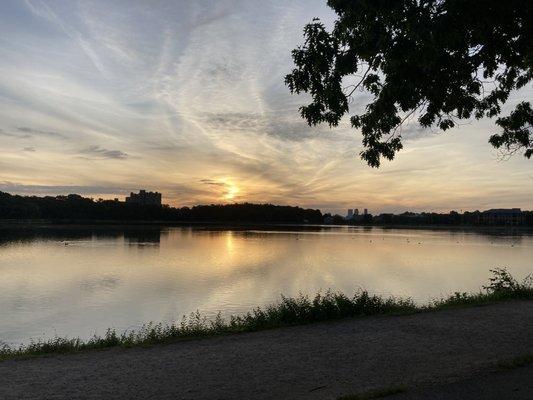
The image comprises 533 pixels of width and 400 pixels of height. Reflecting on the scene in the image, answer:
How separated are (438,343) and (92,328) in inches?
600

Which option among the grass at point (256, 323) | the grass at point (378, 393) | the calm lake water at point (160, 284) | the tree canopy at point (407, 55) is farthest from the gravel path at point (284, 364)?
the calm lake water at point (160, 284)

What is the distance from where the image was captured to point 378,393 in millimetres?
6355

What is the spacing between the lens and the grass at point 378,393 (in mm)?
6246

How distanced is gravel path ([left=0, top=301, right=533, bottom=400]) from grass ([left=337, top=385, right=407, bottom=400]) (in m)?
0.27

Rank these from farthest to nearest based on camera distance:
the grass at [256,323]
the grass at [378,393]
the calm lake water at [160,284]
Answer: the calm lake water at [160,284], the grass at [256,323], the grass at [378,393]

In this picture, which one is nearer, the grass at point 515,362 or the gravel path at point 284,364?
the gravel path at point 284,364

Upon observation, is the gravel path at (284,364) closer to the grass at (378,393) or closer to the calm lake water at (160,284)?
the grass at (378,393)

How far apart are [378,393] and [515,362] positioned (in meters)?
2.82

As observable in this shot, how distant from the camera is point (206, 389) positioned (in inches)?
274

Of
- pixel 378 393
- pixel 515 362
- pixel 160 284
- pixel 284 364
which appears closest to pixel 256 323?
pixel 284 364

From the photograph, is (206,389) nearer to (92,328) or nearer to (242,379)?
(242,379)

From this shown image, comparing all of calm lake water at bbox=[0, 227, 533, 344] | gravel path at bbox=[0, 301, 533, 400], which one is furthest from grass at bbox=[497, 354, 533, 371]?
calm lake water at bbox=[0, 227, 533, 344]

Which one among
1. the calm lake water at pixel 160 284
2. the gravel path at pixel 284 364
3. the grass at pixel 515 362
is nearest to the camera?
the gravel path at pixel 284 364

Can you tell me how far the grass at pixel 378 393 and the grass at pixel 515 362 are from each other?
6.56 ft
